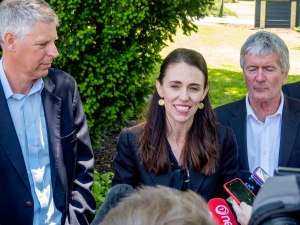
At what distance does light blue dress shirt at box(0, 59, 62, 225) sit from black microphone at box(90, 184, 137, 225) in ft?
2.91

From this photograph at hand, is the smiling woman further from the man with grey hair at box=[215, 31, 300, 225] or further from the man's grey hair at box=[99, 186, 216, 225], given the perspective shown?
the man's grey hair at box=[99, 186, 216, 225]

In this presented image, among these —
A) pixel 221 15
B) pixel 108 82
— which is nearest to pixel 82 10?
pixel 108 82

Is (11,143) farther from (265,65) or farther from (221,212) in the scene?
(265,65)

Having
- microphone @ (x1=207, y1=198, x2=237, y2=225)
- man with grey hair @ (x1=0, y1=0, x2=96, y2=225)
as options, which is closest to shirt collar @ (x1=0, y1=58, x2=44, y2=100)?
man with grey hair @ (x1=0, y1=0, x2=96, y2=225)

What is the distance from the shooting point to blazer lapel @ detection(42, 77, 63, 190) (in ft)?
8.78

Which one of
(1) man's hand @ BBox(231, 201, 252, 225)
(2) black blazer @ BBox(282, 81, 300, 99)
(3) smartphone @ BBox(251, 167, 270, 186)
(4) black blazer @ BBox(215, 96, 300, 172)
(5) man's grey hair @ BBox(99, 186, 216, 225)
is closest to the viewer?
(5) man's grey hair @ BBox(99, 186, 216, 225)

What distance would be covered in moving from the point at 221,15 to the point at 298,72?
1578 cm

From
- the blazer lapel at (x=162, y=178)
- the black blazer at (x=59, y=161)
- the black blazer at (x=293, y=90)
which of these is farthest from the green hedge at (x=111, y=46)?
the blazer lapel at (x=162, y=178)

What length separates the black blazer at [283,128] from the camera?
123 inches

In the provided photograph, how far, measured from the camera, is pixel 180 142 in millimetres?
2818

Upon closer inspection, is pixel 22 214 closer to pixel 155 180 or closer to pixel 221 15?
pixel 155 180

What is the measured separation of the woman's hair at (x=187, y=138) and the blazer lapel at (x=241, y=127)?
1.56 feet

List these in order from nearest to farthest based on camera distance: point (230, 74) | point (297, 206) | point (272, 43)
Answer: point (297, 206) < point (272, 43) < point (230, 74)

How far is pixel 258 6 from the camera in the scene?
21734mm
